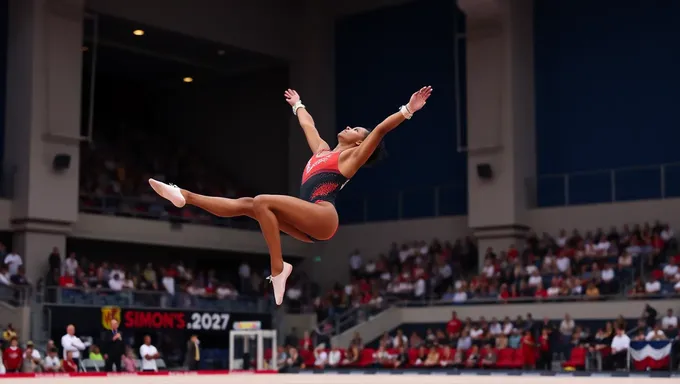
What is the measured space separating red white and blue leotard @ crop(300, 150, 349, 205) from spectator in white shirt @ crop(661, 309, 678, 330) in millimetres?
16673

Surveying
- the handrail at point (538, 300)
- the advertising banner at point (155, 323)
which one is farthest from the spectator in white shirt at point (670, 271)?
the advertising banner at point (155, 323)

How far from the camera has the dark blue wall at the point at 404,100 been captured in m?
37.8

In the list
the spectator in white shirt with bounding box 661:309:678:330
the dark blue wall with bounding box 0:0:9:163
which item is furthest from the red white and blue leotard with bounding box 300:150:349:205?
the dark blue wall with bounding box 0:0:9:163

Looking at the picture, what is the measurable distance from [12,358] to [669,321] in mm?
15747

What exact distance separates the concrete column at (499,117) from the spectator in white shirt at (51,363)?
1483 centimetres

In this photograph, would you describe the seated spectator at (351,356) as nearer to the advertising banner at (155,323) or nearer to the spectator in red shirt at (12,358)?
the advertising banner at (155,323)

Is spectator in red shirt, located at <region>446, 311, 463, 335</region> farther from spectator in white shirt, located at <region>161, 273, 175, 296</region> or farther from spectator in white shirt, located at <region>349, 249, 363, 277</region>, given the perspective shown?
spectator in white shirt, located at <region>161, 273, 175, 296</region>

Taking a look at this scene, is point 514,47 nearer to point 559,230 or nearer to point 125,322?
point 559,230

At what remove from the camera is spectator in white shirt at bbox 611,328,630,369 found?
25.1m

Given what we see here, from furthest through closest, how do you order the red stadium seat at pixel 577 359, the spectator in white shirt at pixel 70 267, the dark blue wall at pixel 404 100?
the dark blue wall at pixel 404 100 → the spectator in white shirt at pixel 70 267 → the red stadium seat at pixel 577 359

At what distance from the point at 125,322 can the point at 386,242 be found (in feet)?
38.0

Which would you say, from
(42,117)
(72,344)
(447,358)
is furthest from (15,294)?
(447,358)

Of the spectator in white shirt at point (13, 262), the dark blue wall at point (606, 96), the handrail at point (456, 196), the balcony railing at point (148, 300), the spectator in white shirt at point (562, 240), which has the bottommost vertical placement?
the balcony railing at point (148, 300)

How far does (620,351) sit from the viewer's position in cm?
2522
